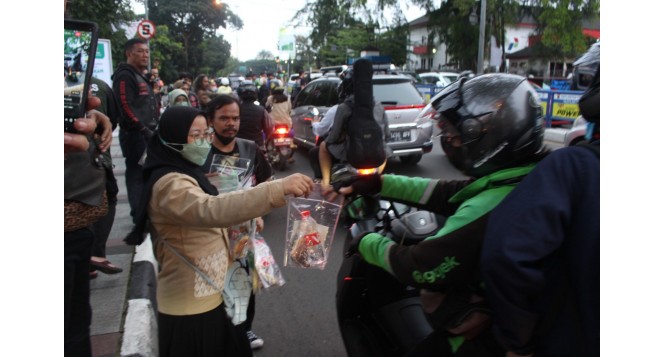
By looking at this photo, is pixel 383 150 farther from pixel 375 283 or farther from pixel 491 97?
pixel 491 97

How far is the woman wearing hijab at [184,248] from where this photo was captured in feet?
7.06

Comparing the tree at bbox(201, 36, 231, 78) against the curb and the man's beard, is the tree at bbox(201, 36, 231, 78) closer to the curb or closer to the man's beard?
the curb

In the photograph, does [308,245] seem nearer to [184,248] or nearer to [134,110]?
[184,248]

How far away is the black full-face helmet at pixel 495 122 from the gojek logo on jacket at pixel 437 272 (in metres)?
0.36

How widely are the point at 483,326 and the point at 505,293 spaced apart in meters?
0.35

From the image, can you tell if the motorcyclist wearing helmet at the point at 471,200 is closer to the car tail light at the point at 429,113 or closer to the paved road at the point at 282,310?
the car tail light at the point at 429,113

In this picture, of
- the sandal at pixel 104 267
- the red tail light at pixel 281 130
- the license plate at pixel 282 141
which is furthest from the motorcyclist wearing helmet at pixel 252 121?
the sandal at pixel 104 267

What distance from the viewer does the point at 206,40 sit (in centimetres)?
4988

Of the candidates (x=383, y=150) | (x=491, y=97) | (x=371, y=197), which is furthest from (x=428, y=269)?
(x=383, y=150)

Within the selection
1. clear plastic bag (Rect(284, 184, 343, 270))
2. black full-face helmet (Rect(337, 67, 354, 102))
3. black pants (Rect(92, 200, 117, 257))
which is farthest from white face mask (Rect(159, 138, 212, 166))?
black full-face helmet (Rect(337, 67, 354, 102))

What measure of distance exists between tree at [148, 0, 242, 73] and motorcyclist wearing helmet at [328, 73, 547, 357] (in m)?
46.1

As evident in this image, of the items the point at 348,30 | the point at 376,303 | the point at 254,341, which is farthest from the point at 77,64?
the point at 348,30

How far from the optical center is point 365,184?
226cm

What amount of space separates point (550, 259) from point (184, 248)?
157 centimetres
